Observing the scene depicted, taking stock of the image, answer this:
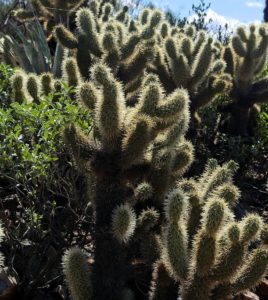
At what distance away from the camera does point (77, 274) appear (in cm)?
307

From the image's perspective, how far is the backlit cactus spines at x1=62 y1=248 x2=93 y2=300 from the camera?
306cm

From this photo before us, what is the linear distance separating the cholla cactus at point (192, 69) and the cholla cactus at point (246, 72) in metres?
0.74

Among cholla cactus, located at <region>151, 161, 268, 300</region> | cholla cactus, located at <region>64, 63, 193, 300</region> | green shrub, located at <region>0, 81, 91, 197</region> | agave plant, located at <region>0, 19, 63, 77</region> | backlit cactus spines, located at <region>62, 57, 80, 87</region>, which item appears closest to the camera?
cholla cactus, located at <region>151, 161, 268, 300</region>

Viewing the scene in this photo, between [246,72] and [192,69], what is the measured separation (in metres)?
1.22

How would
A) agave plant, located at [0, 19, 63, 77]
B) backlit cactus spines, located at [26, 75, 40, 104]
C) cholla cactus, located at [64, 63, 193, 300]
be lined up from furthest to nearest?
1. agave plant, located at [0, 19, 63, 77]
2. backlit cactus spines, located at [26, 75, 40, 104]
3. cholla cactus, located at [64, 63, 193, 300]

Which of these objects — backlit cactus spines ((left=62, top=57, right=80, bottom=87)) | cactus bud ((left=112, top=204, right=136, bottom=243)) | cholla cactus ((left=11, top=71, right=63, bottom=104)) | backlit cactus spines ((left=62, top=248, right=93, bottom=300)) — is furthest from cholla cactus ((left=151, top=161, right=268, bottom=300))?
backlit cactus spines ((left=62, top=57, right=80, bottom=87))

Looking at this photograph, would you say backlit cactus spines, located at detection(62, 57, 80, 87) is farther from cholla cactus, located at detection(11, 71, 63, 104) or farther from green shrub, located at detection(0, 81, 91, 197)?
green shrub, located at detection(0, 81, 91, 197)

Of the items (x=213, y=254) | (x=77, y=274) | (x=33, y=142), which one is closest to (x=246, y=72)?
(x=33, y=142)

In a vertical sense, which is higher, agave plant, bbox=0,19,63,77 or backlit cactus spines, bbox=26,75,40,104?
agave plant, bbox=0,19,63,77

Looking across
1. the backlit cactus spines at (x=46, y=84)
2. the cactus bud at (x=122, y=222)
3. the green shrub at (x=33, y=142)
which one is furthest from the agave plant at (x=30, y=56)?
the cactus bud at (x=122, y=222)

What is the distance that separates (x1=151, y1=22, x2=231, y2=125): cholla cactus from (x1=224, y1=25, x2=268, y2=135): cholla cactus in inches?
29.2

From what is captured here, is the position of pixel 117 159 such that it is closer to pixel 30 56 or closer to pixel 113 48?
pixel 113 48

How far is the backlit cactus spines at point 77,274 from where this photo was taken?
3061 millimetres

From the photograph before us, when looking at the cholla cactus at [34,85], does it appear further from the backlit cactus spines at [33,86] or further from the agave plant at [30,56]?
the agave plant at [30,56]
